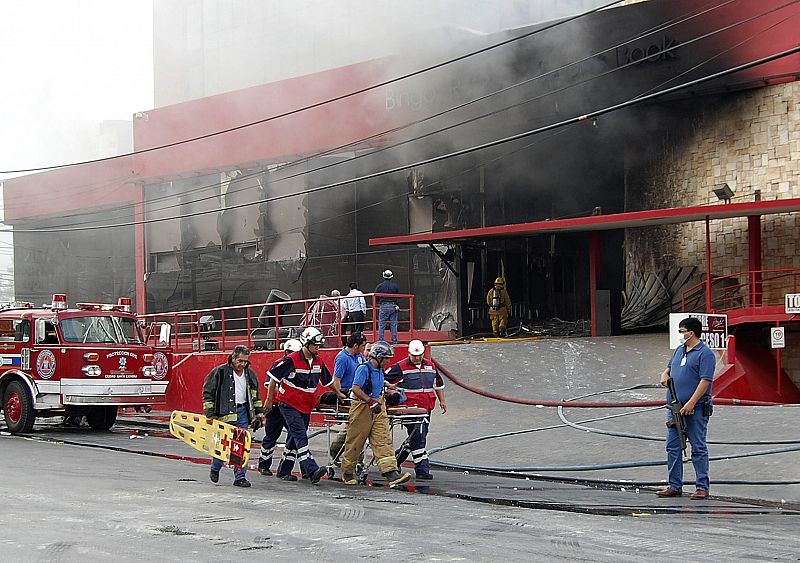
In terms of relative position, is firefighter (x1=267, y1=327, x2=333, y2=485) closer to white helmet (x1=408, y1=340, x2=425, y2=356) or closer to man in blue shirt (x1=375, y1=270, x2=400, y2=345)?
white helmet (x1=408, y1=340, x2=425, y2=356)

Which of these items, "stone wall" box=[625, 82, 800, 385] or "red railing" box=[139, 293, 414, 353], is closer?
"red railing" box=[139, 293, 414, 353]

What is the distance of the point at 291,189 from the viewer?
28.6 m

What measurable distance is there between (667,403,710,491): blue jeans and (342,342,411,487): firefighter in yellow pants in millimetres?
2640

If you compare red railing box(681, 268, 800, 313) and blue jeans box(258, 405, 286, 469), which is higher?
red railing box(681, 268, 800, 313)

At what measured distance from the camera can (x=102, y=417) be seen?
16.7 m

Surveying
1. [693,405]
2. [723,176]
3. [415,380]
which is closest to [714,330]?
[723,176]

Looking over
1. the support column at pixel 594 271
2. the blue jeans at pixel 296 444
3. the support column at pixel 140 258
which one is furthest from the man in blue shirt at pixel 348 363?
the support column at pixel 140 258

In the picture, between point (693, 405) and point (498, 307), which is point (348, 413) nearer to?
point (693, 405)

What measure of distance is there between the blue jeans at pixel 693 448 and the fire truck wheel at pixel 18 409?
410 inches

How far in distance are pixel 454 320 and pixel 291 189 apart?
6.64m

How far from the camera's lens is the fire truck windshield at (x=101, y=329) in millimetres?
A: 16016

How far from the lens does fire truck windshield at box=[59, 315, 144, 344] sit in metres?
16.0

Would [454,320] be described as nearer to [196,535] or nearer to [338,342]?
[338,342]

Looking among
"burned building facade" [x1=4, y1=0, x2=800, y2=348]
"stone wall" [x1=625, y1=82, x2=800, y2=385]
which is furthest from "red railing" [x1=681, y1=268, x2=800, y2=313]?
"burned building facade" [x1=4, y1=0, x2=800, y2=348]
